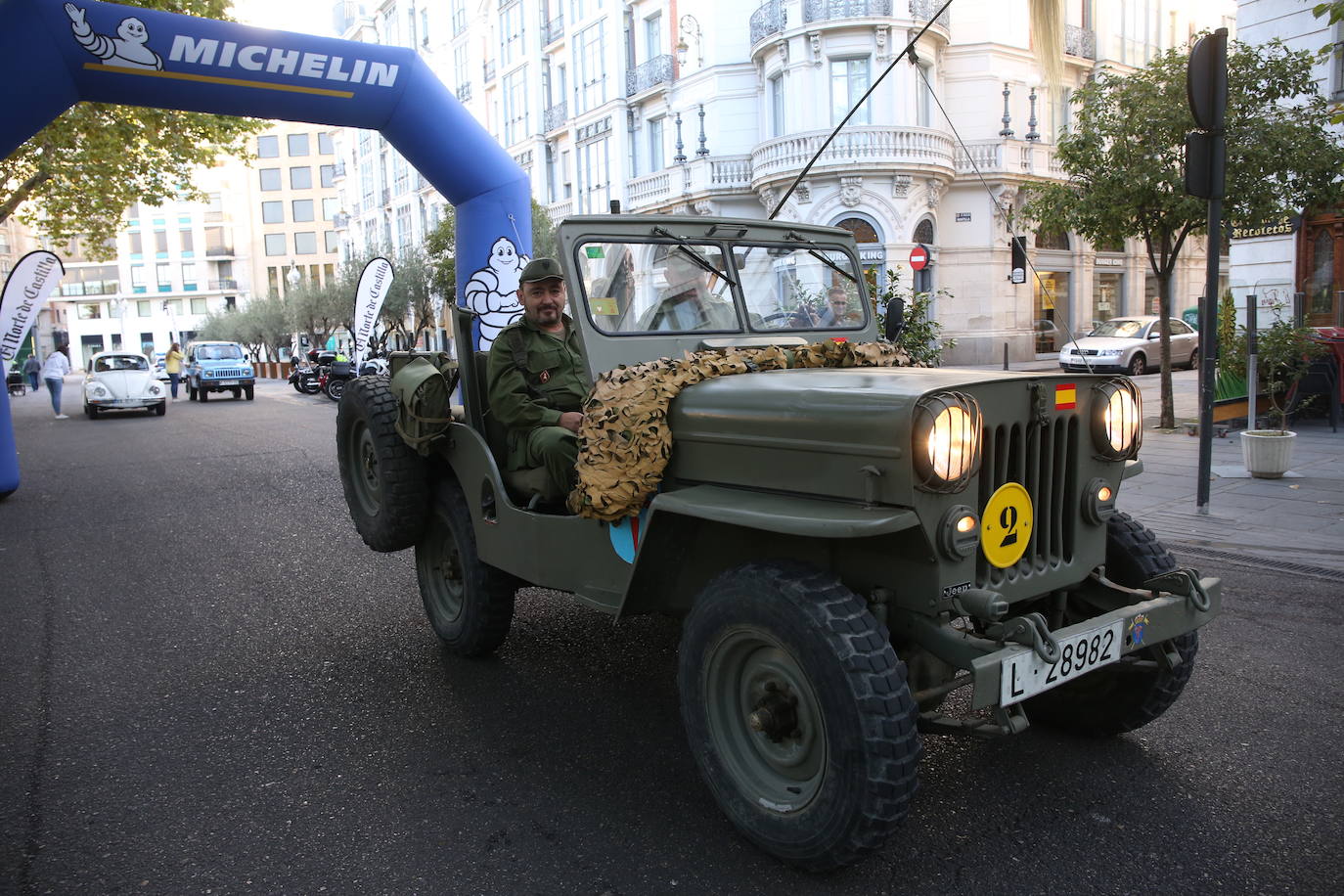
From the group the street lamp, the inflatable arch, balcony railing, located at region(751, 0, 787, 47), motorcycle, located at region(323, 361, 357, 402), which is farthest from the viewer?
the street lamp

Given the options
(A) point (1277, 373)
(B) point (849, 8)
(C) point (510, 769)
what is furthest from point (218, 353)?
(C) point (510, 769)

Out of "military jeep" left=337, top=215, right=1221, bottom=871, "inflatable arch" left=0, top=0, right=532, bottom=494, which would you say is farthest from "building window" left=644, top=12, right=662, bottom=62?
"military jeep" left=337, top=215, right=1221, bottom=871

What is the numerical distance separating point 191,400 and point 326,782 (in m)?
29.4

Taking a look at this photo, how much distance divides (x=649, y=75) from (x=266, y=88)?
82.2ft

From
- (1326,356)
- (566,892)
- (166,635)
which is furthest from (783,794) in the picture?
(1326,356)

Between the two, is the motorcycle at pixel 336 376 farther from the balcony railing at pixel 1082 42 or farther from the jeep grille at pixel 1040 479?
the jeep grille at pixel 1040 479

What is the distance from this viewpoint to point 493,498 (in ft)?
13.5

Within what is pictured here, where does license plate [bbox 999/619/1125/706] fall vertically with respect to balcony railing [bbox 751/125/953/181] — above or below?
below

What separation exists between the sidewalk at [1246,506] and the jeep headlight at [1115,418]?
3768 millimetres

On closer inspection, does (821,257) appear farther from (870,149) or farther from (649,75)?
(649,75)

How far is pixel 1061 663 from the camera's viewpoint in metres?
2.68

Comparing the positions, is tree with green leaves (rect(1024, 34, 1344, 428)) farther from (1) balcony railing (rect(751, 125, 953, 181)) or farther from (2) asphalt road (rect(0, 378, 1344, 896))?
(1) balcony railing (rect(751, 125, 953, 181))

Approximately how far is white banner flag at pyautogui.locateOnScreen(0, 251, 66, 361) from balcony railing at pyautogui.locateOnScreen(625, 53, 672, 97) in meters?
20.5

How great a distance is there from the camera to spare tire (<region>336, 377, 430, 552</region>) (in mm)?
4703
